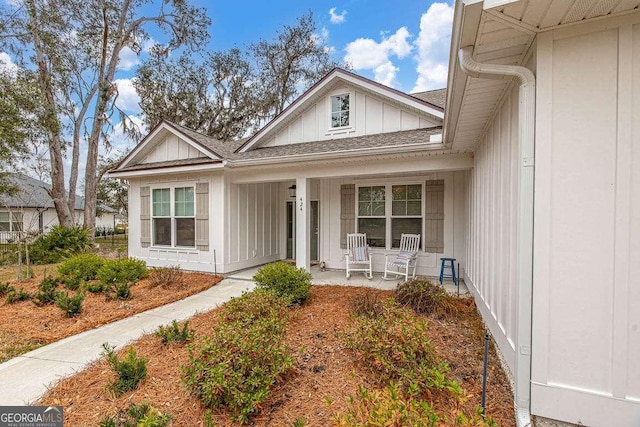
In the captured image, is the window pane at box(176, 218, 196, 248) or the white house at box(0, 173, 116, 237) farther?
the white house at box(0, 173, 116, 237)

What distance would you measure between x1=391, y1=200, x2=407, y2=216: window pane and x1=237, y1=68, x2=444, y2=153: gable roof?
2093 mm

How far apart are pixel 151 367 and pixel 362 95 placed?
22.8 feet

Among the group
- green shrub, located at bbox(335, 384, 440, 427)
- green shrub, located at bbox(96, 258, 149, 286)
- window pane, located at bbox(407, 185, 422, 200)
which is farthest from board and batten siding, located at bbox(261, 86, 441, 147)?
green shrub, located at bbox(335, 384, 440, 427)

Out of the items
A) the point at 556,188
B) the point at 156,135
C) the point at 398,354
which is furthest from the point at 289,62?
the point at 398,354

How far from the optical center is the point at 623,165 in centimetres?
194

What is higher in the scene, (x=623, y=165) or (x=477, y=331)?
(x=623, y=165)

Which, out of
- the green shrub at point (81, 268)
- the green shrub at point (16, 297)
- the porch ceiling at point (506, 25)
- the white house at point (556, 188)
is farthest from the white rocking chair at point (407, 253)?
the green shrub at point (16, 297)

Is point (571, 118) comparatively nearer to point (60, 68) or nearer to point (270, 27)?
point (60, 68)

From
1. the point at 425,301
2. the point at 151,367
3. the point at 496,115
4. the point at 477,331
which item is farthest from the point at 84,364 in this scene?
the point at 496,115

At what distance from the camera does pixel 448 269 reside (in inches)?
269

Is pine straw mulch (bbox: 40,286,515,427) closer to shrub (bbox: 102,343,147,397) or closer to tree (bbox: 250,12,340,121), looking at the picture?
shrub (bbox: 102,343,147,397)

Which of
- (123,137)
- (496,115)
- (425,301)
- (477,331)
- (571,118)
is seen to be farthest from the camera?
(123,137)

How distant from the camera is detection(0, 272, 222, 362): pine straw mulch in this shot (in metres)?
3.85

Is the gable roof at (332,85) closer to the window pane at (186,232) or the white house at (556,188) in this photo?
the white house at (556,188)
